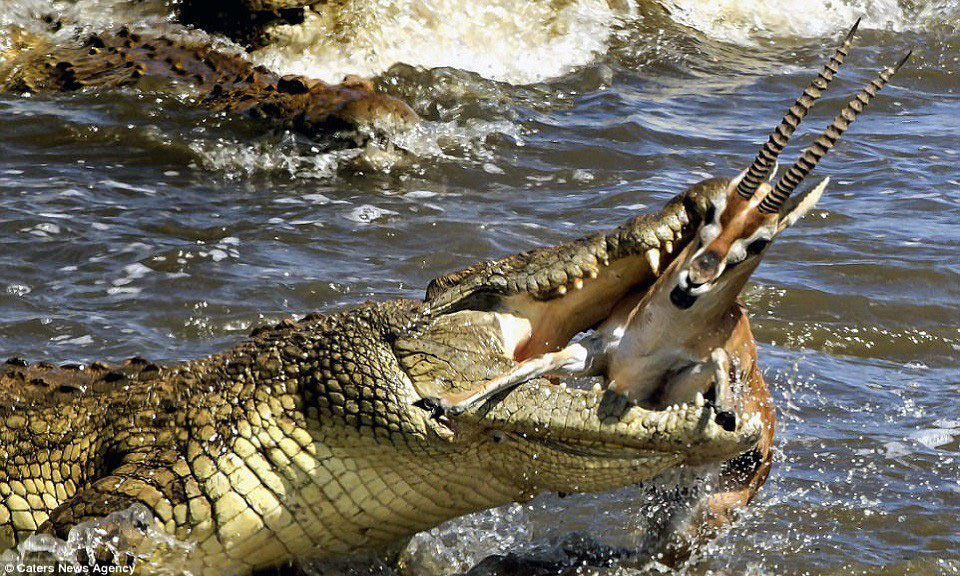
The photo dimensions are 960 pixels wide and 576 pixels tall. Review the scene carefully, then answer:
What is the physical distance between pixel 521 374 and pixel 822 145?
918 mm

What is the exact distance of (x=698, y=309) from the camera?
10.7 feet

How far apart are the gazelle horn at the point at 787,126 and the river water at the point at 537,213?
4.44 ft

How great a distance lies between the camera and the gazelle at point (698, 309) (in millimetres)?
3053

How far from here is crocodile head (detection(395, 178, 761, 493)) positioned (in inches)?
124

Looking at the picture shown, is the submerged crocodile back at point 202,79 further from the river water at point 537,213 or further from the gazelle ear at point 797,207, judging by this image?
the gazelle ear at point 797,207

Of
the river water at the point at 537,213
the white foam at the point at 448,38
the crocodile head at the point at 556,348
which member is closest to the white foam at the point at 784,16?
the river water at the point at 537,213

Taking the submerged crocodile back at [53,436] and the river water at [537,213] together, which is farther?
the river water at [537,213]

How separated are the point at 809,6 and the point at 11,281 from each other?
372 inches

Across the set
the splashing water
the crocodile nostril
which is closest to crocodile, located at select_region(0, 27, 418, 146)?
the splashing water

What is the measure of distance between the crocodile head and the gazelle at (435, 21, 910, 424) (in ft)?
0.15

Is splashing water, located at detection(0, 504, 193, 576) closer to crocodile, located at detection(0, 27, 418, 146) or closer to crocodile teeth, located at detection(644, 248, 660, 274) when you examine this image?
crocodile teeth, located at detection(644, 248, 660, 274)

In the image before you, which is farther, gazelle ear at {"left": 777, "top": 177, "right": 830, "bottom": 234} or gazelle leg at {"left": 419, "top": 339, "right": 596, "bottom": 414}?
gazelle leg at {"left": 419, "top": 339, "right": 596, "bottom": 414}

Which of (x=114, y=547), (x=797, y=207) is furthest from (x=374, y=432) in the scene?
(x=797, y=207)

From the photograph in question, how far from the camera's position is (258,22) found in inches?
391
